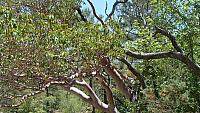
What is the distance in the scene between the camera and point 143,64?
1059 centimetres

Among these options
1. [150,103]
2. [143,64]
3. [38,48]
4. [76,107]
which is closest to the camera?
[38,48]

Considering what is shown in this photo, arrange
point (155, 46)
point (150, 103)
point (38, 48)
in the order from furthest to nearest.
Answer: point (155, 46), point (150, 103), point (38, 48)

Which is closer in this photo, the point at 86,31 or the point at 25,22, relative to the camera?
the point at 25,22

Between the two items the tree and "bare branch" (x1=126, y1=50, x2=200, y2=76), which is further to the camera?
"bare branch" (x1=126, y1=50, x2=200, y2=76)

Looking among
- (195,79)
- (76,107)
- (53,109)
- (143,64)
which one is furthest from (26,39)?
(53,109)

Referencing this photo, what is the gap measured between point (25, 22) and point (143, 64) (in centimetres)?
547

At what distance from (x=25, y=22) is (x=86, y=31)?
125 centimetres

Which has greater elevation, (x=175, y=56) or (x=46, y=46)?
(x=46, y=46)

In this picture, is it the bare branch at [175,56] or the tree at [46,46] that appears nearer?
the tree at [46,46]

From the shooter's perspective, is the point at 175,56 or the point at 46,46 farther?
the point at 175,56

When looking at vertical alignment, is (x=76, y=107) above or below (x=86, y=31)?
below

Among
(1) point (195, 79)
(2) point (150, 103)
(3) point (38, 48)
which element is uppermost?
(3) point (38, 48)

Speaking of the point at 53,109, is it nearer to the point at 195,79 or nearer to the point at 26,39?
the point at 195,79

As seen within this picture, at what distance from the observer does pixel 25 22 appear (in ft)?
18.9
